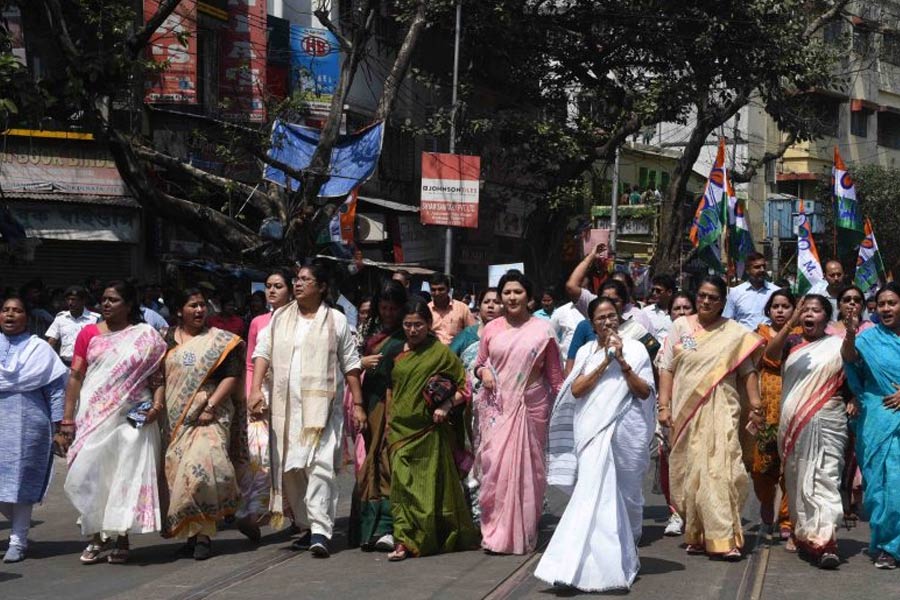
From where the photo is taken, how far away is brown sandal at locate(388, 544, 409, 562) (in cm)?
806

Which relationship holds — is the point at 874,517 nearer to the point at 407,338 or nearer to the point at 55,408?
the point at 407,338

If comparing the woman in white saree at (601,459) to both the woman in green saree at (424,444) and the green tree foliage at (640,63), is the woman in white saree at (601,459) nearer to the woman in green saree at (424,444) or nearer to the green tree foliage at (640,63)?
the woman in green saree at (424,444)

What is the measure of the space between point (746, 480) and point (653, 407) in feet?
2.91

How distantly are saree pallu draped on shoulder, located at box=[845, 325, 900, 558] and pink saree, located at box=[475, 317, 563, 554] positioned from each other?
1824 mm

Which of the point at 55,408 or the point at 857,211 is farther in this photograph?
the point at 857,211

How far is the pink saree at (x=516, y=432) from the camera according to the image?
329 inches

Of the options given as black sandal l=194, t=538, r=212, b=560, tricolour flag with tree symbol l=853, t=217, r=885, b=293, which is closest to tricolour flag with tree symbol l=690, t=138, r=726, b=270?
tricolour flag with tree symbol l=853, t=217, r=885, b=293

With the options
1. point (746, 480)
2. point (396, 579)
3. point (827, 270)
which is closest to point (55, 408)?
point (396, 579)

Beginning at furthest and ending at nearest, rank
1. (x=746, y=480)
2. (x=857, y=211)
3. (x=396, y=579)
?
(x=857, y=211) < (x=746, y=480) < (x=396, y=579)

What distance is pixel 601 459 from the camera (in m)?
7.25

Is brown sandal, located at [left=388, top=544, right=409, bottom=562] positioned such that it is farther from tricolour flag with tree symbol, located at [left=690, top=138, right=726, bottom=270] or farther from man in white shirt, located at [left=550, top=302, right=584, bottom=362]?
tricolour flag with tree symbol, located at [left=690, top=138, right=726, bottom=270]

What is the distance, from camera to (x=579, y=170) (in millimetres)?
25594

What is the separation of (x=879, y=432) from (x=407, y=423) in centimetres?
278

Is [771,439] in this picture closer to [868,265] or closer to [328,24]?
[328,24]
